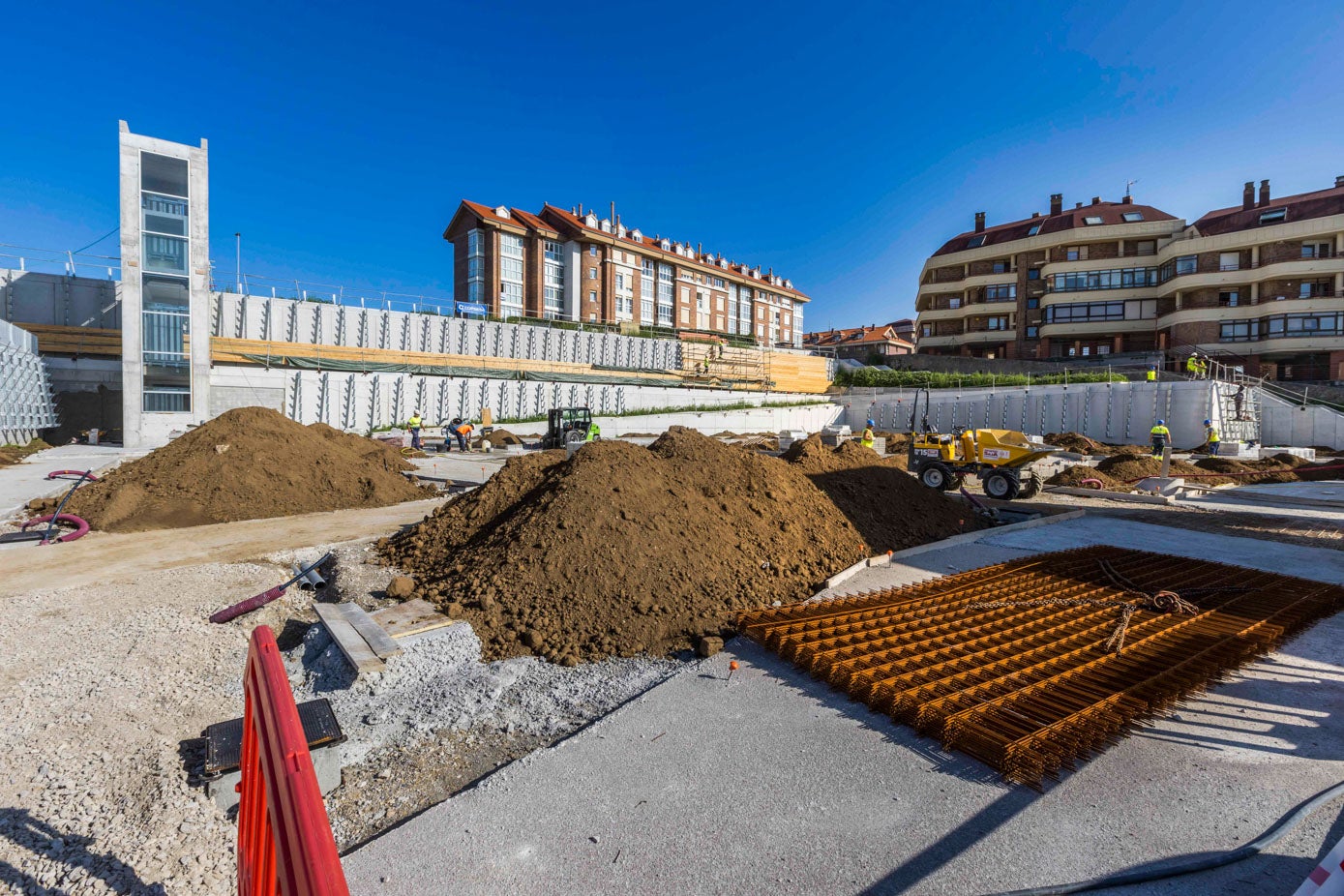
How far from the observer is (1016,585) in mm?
7336

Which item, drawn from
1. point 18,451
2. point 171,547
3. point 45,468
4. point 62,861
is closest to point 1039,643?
point 62,861

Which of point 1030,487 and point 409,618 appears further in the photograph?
point 1030,487

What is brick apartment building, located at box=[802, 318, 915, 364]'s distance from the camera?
67938mm

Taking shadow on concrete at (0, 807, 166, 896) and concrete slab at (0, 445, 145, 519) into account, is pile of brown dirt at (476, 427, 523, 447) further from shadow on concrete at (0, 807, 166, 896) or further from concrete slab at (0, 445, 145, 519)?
shadow on concrete at (0, 807, 166, 896)

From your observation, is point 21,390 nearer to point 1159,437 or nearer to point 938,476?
point 938,476

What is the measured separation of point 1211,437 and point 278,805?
31.0 metres

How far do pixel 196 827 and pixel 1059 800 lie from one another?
457 cm

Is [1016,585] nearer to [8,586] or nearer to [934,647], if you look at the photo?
[934,647]

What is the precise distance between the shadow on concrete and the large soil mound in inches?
359

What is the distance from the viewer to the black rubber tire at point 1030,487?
14398 mm

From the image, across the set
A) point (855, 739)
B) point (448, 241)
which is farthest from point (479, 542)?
point (448, 241)

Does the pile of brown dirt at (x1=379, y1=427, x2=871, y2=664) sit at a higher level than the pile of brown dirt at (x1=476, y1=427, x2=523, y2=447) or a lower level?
lower

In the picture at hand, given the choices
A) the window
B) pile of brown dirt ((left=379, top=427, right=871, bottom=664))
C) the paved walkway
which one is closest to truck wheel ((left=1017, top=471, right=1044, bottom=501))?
pile of brown dirt ((left=379, top=427, right=871, bottom=664))

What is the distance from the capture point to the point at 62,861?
9.59 feet
